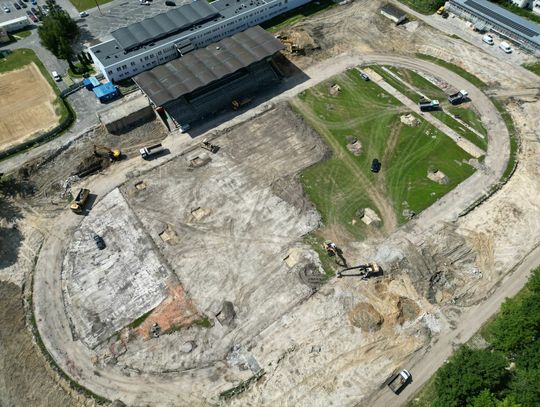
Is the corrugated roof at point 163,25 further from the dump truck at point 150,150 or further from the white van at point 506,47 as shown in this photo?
the white van at point 506,47

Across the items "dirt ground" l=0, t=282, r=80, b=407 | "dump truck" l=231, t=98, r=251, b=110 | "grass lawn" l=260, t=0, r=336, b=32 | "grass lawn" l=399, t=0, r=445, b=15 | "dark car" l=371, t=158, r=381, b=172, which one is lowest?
"dirt ground" l=0, t=282, r=80, b=407

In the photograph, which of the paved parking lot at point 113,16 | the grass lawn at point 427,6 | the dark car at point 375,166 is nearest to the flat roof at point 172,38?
the paved parking lot at point 113,16

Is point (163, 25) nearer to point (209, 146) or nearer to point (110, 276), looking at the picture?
point (209, 146)

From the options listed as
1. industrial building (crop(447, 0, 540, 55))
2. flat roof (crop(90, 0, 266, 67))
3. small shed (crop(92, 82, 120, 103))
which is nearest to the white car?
industrial building (crop(447, 0, 540, 55))

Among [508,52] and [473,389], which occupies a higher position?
[508,52]

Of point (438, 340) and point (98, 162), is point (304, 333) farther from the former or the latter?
point (98, 162)

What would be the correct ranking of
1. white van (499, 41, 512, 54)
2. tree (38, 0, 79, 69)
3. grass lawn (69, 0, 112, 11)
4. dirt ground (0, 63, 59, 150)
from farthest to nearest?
grass lawn (69, 0, 112, 11) < white van (499, 41, 512, 54) < tree (38, 0, 79, 69) < dirt ground (0, 63, 59, 150)

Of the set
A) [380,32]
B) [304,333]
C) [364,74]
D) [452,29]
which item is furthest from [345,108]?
[304,333]

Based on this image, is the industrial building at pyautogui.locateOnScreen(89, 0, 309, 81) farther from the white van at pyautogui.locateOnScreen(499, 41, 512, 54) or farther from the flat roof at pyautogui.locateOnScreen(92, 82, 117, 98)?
the white van at pyautogui.locateOnScreen(499, 41, 512, 54)
